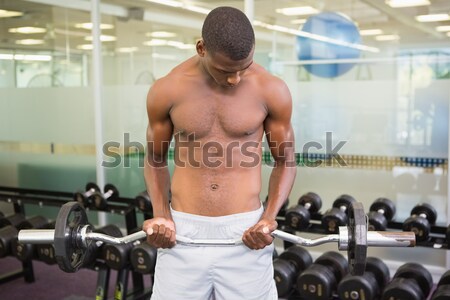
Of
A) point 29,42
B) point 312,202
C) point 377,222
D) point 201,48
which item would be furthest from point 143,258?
point 29,42

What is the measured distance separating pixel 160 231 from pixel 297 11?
2439 millimetres

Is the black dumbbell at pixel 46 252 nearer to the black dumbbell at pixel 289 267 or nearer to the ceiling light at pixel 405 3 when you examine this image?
the black dumbbell at pixel 289 267

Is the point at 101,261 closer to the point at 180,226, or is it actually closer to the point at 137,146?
the point at 180,226

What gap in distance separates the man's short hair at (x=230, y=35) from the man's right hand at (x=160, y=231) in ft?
1.53

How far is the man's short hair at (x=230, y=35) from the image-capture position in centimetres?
114

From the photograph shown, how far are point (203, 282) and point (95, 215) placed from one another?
2.95m

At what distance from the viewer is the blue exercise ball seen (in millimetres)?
3242

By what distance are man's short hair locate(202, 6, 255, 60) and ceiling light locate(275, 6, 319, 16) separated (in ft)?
7.55

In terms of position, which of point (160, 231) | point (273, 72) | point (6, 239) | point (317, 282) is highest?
point (273, 72)

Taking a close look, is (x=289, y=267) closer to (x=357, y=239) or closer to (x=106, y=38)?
(x=357, y=239)

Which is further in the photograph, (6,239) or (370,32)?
(370,32)

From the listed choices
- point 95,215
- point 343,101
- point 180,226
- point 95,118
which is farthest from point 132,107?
point 180,226

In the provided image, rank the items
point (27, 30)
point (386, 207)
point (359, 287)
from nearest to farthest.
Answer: point (359, 287)
point (386, 207)
point (27, 30)

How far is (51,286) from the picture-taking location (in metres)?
3.03
